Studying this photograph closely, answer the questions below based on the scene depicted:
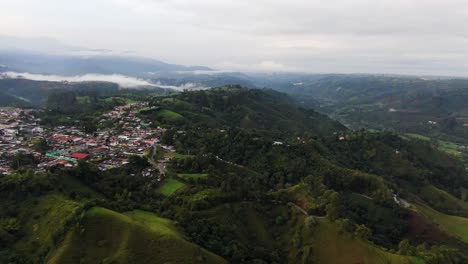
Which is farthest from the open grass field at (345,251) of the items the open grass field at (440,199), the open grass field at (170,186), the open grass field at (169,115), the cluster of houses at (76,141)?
the open grass field at (169,115)

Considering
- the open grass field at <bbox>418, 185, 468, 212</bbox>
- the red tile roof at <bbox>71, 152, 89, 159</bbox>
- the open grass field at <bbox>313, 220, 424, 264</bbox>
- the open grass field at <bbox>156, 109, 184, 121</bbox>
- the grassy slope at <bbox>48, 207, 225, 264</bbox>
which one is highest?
the open grass field at <bbox>156, 109, 184, 121</bbox>

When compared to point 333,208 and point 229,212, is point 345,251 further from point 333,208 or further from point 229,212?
point 229,212

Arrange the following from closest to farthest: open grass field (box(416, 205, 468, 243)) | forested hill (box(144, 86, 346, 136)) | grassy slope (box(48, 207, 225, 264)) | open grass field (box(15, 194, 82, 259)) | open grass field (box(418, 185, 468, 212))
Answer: grassy slope (box(48, 207, 225, 264)), open grass field (box(15, 194, 82, 259)), open grass field (box(416, 205, 468, 243)), open grass field (box(418, 185, 468, 212)), forested hill (box(144, 86, 346, 136))

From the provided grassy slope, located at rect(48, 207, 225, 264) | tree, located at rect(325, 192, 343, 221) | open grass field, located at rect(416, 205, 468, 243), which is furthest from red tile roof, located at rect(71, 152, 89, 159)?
open grass field, located at rect(416, 205, 468, 243)

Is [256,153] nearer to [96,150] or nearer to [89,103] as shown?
[96,150]

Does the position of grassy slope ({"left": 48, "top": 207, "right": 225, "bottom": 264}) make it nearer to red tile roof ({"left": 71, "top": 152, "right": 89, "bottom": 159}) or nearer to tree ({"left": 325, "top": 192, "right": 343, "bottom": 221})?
tree ({"left": 325, "top": 192, "right": 343, "bottom": 221})

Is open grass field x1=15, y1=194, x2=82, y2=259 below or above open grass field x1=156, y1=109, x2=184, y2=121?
below

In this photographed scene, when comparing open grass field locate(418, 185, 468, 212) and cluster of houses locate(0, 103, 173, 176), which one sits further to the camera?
open grass field locate(418, 185, 468, 212)
